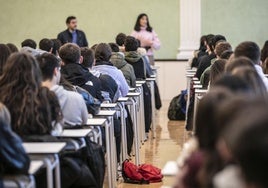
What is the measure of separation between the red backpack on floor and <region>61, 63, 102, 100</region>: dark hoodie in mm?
759

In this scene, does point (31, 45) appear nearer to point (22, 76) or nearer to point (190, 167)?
point (22, 76)

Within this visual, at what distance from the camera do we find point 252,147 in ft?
5.31

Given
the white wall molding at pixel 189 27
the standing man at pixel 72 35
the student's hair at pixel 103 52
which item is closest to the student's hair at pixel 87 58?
the student's hair at pixel 103 52

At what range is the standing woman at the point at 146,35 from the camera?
1284cm

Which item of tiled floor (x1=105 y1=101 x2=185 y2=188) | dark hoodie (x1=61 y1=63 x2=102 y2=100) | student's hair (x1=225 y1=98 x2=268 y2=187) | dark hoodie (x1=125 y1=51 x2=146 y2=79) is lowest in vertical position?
tiled floor (x1=105 y1=101 x2=185 y2=188)

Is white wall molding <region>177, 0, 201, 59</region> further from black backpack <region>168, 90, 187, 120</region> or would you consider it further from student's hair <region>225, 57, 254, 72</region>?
student's hair <region>225, 57, 254, 72</region>

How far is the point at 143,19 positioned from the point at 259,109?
11.5 m

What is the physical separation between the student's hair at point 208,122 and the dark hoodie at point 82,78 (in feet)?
11.4

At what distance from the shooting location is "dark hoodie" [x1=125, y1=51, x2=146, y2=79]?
9.39 m

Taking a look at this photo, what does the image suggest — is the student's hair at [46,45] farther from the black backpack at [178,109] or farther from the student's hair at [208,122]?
the student's hair at [208,122]

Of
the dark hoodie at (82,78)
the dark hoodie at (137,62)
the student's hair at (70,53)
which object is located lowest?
the dark hoodie at (137,62)

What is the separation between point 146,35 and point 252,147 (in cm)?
1147

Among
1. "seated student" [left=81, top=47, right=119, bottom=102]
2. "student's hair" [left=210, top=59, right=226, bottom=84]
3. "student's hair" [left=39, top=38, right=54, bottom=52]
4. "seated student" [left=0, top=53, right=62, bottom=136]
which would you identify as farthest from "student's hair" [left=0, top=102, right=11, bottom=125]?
"student's hair" [left=39, top=38, right=54, bottom=52]

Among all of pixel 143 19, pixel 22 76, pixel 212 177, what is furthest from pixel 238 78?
pixel 143 19
